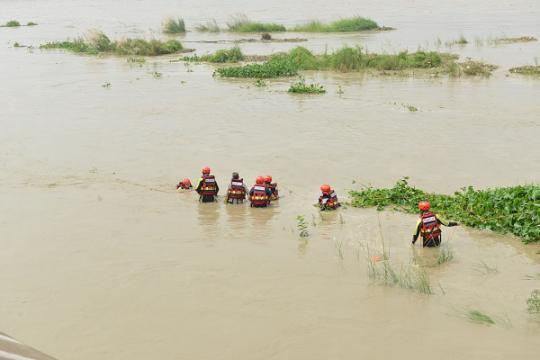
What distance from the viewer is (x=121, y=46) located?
36.5 meters

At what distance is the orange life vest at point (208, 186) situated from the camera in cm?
1248

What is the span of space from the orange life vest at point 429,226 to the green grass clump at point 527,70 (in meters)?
18.6

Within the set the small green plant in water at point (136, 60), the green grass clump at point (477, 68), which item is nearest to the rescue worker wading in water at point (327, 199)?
the green grass clump at point (477, 68)

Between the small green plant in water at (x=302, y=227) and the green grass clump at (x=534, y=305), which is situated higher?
the small green plant in water at (x=302, y=227)

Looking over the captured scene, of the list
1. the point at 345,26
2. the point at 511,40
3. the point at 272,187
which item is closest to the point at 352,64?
the point at 511,40

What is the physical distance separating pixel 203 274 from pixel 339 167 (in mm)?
6275

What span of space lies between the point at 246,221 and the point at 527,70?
19014 mm

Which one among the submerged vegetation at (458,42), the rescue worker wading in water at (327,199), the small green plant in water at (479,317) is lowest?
the small green plant in water at (479,317)

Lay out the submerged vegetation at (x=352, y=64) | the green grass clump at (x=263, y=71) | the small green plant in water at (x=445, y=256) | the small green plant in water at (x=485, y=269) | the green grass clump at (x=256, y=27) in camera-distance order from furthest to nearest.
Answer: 1. the green grass clump at (x=256, y=27)
2. the submerged vegetation at (x=352, y=64)
3. the green grass clump at (x=263, y=71)
4. the small green plant in water at (x=445, y=256)
5. the small green plant in water at (x=485, y=269)

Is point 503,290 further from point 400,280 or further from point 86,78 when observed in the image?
point 86,78

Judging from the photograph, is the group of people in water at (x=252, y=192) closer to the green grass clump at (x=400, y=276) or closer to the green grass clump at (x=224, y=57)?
the green grass clump at (x=400, y=276)

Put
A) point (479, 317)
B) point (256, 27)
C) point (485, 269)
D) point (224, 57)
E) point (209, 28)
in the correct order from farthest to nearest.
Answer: point (209, 28), point (256, 27), point (224, 57), point (485, 269), point (479, 317)

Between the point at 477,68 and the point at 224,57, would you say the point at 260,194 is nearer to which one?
the point at 477,68

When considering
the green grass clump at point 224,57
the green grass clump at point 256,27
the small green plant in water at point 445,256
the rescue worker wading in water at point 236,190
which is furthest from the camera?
the green grass clump at point 256,27
